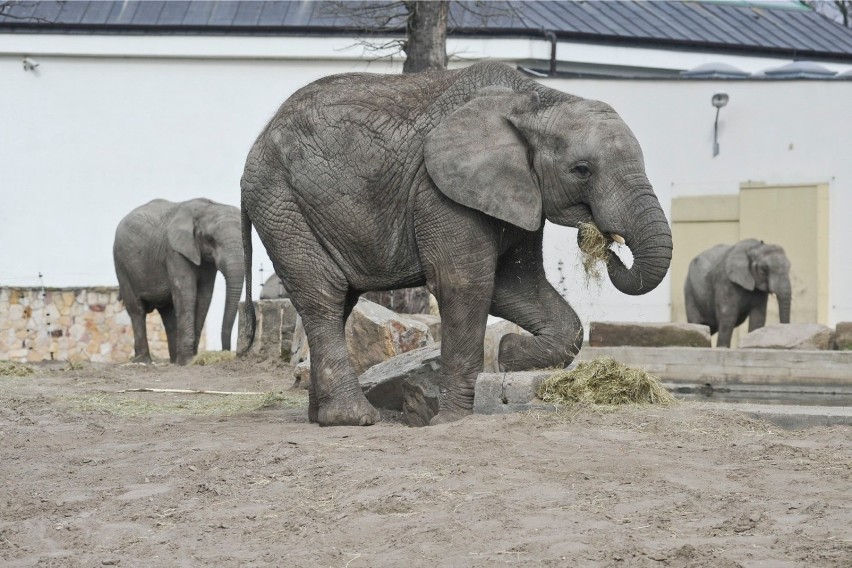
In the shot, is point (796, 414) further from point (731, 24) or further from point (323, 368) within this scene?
point (731, 24)

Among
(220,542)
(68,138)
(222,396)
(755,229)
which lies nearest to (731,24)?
(755,229)

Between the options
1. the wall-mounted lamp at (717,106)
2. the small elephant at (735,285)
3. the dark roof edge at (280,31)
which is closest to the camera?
the small elephant at (735,285)

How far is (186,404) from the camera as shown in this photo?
1130 cm

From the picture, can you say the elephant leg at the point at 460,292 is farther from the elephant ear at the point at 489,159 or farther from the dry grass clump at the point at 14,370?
the dry grass clump at the point at 14,370

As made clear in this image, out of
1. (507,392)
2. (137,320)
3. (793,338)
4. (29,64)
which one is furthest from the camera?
(29,64)

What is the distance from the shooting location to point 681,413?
7.80 meters

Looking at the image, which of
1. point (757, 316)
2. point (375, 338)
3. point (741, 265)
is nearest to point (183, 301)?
point (375, 338)

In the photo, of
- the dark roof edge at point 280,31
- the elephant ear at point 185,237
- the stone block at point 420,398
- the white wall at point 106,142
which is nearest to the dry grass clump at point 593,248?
the stone block at point 420,398

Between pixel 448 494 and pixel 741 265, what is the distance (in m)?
17.5

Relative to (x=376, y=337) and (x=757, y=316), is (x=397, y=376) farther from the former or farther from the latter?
(x=757, y=316)

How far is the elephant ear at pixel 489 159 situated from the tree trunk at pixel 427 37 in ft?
27.1

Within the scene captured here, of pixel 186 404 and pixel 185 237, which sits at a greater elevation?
pixel 185 237

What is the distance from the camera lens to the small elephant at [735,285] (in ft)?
72.7

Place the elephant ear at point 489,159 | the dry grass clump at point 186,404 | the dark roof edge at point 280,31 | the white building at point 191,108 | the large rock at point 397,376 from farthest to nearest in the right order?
the dark roof edge at point 280,31, the white building at point 191,108, the dry grass clump at point 186,404, the large rock at point 397,376, the elephant ear at point 489,159
